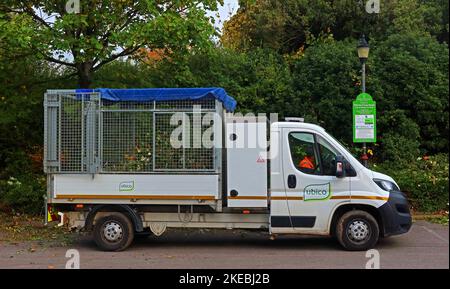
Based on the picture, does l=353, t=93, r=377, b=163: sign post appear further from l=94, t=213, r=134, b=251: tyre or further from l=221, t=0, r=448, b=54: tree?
l=221, t=0, r=448, b=54: tree

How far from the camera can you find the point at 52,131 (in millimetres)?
10406

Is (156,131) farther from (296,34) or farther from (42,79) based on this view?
(296,34)

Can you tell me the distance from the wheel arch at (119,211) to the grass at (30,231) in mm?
1308

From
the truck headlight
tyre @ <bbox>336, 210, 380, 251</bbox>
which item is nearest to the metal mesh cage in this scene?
tyre @ <bbox>336, 210, 380, 251</bbox>

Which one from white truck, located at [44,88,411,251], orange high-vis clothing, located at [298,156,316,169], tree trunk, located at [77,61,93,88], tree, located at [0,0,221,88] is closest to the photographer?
white truck, located at [44,88,411,251]

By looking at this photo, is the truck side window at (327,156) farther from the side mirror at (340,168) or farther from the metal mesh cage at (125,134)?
the metal mesh cage at (125,134)

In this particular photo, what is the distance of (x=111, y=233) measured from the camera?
10.3 meters

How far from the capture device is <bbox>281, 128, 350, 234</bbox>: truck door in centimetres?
982

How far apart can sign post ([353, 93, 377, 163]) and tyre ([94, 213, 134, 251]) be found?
21.4ft

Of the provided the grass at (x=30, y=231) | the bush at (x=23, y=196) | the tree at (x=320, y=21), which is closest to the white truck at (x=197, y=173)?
the grass at (x=30, y=231)

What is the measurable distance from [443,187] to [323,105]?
4.22 metres

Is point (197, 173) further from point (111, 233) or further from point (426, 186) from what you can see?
point (426, 186)

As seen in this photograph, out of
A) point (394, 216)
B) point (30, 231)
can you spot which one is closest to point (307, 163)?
point (394, 216)

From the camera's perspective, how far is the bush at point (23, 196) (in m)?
14.7
